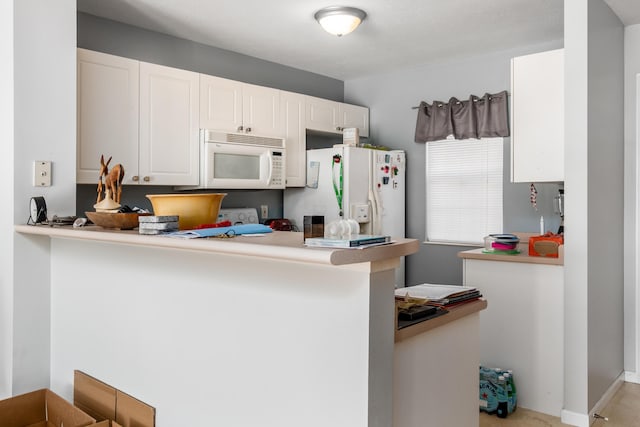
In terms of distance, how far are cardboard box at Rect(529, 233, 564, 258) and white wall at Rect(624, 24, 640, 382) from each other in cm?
75

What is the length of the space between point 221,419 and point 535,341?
214cm

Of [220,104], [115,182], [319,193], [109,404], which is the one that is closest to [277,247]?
[115,182]

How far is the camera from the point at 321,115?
4.68 metres

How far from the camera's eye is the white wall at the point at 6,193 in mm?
2336

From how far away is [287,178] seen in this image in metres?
4.41

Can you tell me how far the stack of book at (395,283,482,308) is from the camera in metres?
1.85

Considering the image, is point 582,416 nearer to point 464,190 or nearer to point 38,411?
point 464,190

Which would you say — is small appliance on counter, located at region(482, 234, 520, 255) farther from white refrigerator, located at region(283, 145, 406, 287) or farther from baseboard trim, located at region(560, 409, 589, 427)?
white refrigerator, located at region(283, 145, 406, 287)

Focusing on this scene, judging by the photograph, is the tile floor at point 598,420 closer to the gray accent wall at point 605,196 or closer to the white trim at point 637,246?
the gray accent wall at point 605,196

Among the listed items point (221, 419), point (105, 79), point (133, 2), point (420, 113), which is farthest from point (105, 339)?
point (420, 113)

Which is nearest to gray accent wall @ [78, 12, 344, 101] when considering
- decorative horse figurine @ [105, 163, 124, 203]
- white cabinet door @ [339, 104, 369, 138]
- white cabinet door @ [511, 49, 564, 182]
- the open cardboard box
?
white cabinet door @ [339, 104, 369, 138]

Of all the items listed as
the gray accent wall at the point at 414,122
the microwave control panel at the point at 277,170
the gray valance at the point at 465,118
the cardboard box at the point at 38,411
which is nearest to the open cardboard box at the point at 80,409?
the cardboard box at the point at 38,411

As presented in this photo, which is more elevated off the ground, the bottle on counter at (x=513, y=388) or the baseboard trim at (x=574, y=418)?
the bottle on counter at (x=513, y=388)

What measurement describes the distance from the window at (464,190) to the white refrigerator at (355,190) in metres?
0.29
